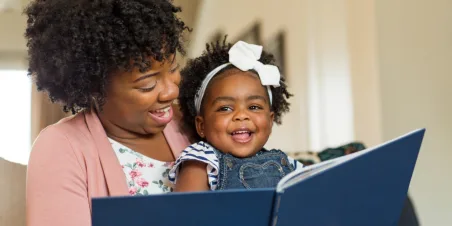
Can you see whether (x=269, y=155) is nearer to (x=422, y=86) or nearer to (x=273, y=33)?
(x=422, y=86)

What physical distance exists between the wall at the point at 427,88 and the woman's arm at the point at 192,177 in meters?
1.28

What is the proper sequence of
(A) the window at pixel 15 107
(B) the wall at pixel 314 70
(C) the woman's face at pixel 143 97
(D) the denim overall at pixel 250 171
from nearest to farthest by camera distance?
(C) the woman's face at pixel 143 97 → (D) the denim overall at pixel 250 171 → (A) the window at pixel 15 107 → (B) the wall at pixel 314 70

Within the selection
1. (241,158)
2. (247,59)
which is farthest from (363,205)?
(247,59)

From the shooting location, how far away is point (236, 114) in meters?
1.29

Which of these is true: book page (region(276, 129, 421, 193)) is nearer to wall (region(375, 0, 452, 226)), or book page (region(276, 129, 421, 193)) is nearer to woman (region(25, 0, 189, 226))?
woman (region(25, 0, 189, 226))

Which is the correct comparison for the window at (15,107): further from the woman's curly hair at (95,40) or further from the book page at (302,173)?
the book page at (302,173)

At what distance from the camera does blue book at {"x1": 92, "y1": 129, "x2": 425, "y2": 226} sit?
76 centimetres

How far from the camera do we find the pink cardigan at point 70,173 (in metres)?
1.05

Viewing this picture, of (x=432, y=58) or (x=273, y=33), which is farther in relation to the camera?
(x=273, y=33)

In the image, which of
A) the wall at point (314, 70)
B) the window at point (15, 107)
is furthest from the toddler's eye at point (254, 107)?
the wall at point (314, 70)

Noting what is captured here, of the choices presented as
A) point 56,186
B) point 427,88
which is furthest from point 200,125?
point 427,88

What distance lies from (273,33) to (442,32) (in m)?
1.07

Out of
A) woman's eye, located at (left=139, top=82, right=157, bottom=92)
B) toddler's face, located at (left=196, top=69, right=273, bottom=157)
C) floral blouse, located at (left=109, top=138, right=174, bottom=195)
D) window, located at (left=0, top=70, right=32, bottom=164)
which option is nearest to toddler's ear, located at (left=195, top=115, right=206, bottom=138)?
toddler's face, located at (left=196, top=69, right=273, bottom=157)

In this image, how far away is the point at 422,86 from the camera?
2.37 meters
